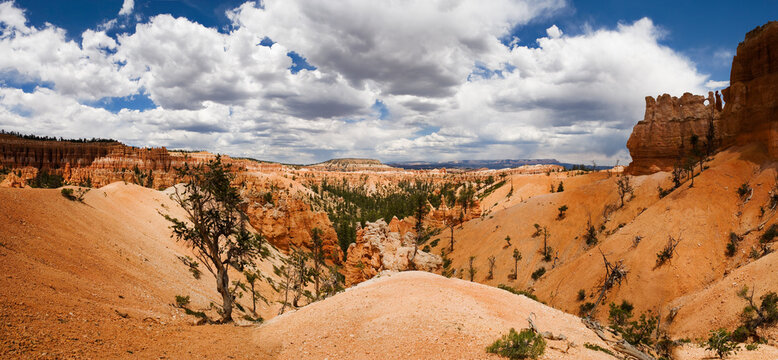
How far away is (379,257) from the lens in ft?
135

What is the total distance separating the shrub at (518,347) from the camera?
33.0ft

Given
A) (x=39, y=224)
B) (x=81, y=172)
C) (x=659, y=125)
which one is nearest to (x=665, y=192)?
(x=659, y=125)

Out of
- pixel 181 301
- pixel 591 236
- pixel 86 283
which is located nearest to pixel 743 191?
pixel 591 236

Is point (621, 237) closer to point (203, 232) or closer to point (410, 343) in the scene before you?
point (410, 343)

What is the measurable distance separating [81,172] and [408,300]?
466 feet

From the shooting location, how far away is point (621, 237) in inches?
1489

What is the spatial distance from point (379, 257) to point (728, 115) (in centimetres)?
4870

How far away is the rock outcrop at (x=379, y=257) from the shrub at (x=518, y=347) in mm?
27566

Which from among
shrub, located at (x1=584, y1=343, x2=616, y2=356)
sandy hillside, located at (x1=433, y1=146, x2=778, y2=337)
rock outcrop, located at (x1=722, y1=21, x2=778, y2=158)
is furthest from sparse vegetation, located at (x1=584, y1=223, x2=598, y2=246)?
shrub, located at (x1=584, y1=343, x2=616, y2=356)

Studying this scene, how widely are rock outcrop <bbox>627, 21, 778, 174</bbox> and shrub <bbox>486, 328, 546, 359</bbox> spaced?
146 ft

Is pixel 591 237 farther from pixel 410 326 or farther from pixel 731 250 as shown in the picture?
pixel 410 326

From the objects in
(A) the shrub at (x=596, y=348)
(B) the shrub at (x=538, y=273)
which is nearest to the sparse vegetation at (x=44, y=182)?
(A) the shrub at (x=596, y=348)

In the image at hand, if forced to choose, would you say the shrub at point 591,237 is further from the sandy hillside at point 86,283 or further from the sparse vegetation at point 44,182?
the sparse vegetation at point 44,182

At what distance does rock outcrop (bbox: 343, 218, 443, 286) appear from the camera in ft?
127
